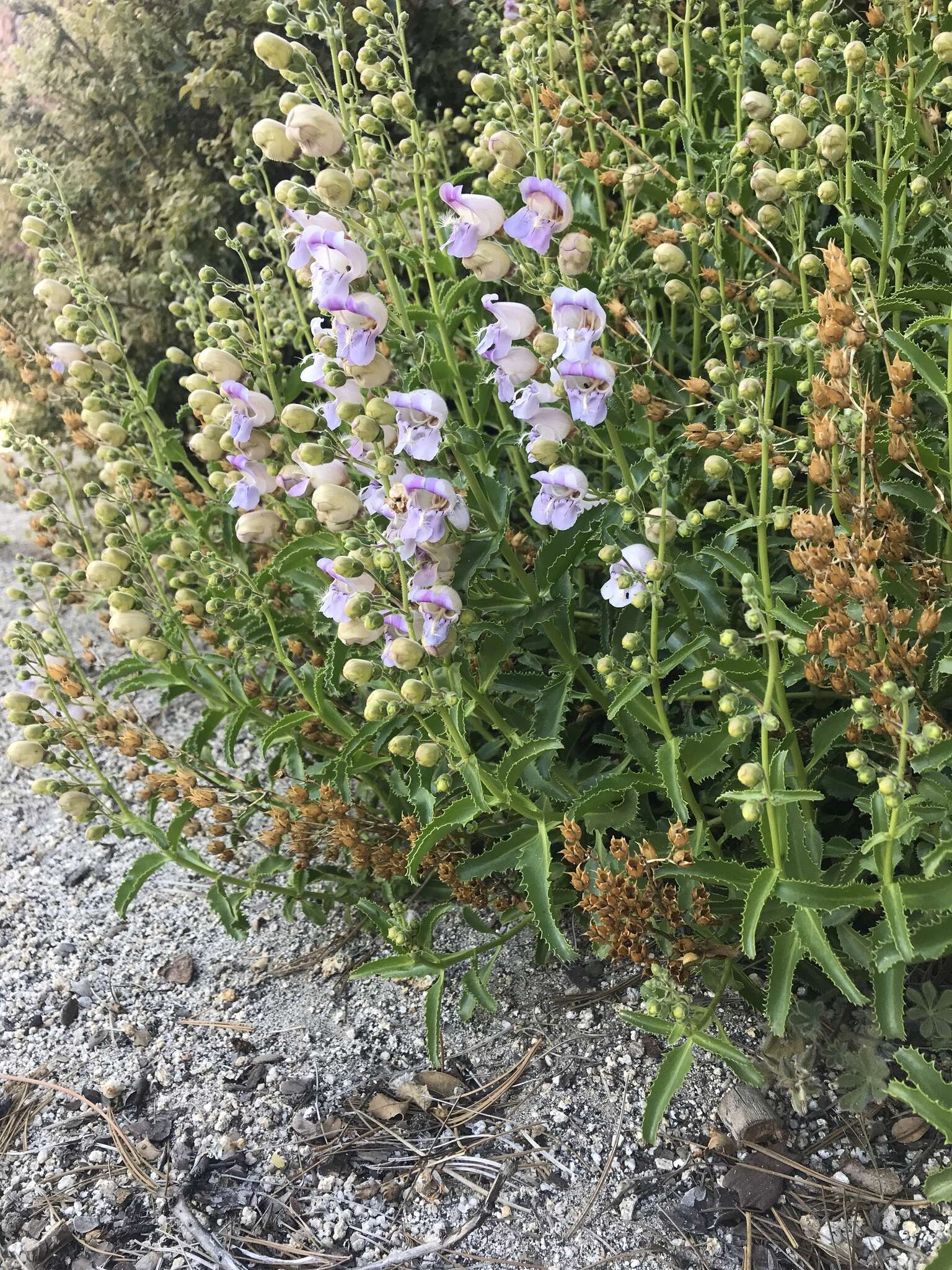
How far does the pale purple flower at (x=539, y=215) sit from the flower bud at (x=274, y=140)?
404 mm

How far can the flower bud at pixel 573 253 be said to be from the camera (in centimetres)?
187

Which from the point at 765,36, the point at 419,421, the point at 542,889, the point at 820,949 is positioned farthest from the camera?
the point at 765,36

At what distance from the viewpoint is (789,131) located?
1.77m

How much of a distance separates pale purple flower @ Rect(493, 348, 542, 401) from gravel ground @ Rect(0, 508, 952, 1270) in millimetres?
1335

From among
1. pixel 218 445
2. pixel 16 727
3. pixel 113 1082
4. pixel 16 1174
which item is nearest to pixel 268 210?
pixel 218 445

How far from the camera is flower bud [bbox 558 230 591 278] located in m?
1.87

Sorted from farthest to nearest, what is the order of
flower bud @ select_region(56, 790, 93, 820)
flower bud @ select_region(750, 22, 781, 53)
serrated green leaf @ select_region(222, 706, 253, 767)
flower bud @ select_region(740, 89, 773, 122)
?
serrated green leaf @ select_region(222, 706, 253, 767) < flower bud @ select_region(56, 790, 93, 820) < flower bud @ select_region(750, 22, 781, 53) < flower bud @ select_region(740, 89, 773, 122)

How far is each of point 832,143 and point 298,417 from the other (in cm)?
106

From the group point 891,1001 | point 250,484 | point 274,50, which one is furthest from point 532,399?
point 891,1001

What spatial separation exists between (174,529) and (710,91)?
1901 mm

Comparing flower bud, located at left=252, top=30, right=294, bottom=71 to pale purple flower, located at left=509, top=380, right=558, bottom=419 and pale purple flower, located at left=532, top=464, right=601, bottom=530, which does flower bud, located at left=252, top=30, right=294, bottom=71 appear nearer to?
pale purple flower, located at left=509, top=380, right=558, bottom=419

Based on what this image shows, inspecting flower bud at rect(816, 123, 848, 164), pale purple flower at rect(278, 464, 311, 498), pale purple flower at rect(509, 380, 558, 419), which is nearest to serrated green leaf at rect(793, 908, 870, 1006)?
pale purple flower at rect(509, 380, 558, 419)

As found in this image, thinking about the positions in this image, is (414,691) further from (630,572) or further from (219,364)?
(219,364)

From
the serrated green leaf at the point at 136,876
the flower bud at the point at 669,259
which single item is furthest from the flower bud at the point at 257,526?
the flower bud at the point at 669,259
